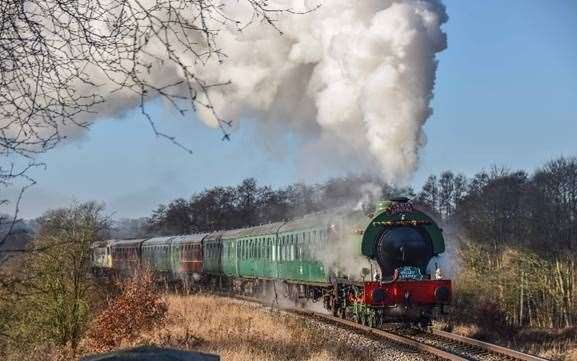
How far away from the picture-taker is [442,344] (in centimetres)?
1325

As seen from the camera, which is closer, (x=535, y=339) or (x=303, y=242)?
(x=535, y=339)

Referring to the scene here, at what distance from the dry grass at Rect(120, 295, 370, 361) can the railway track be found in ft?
3.47

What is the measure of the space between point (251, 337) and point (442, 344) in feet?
12.2

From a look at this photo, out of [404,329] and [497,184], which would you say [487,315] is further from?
[497,184]

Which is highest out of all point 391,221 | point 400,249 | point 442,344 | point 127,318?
point 391,221

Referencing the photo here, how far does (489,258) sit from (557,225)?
1109cm

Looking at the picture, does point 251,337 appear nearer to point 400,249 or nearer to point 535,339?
point 400,249

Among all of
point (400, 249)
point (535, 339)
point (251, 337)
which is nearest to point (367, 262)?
point (400, 249)

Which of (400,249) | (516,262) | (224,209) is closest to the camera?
(400,249)

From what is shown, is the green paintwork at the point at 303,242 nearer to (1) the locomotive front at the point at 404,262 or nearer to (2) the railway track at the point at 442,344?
(1) the locomotive front at the point at 404,262

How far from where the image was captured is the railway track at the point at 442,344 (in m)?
11.5

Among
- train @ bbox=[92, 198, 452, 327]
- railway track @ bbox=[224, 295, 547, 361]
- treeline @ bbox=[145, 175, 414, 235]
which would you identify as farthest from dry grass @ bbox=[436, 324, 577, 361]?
treeline @ bbox=[145, 175, 414, 235]

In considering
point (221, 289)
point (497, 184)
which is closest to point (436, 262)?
point (221, 289)

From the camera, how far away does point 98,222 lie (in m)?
14.8
